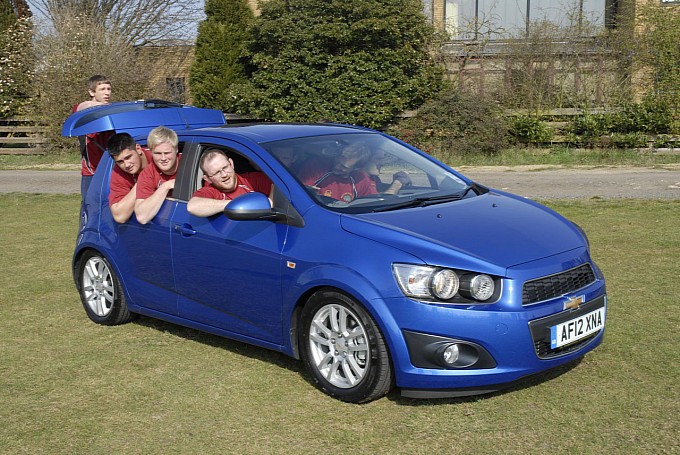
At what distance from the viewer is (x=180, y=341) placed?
656 centimetres

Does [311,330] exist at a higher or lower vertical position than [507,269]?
lower

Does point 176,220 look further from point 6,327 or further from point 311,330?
point 6,327

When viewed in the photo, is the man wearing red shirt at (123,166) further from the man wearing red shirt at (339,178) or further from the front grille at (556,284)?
the front grille at (556,284)

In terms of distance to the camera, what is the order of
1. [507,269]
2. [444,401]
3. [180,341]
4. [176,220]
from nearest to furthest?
1. [507,269]
2. [444,401]
3. [176,220]
4. [180,341]

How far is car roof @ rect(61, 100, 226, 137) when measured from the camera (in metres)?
7.37

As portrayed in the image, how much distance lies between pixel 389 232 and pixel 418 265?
0.31 metres

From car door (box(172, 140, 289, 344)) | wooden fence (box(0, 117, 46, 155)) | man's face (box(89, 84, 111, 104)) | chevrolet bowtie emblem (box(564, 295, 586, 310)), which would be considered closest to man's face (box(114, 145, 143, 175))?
car door (box(172, 140, 289, 344))

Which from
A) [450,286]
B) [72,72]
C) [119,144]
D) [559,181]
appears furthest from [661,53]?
[450,286]

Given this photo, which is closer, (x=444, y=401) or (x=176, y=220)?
(x=444, y=401)

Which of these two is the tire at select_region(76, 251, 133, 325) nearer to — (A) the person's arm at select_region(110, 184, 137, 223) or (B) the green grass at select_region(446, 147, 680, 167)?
(A) the person's arm at select_region(110, 184, 137, 223)

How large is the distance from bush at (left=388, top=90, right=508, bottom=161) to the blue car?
12.7m

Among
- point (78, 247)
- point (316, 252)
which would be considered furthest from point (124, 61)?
point (316, 252)

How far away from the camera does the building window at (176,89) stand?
2639cm

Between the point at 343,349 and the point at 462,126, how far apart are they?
14711mm
